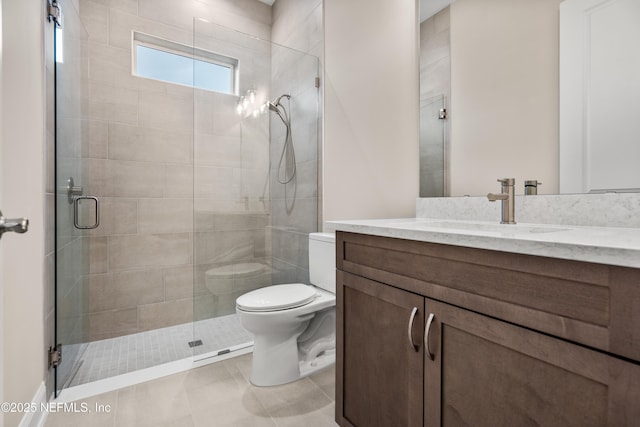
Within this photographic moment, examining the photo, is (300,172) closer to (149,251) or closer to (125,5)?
(149,251)

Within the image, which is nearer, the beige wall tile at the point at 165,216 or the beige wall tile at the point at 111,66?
the beige wall tile at the point at 111,66

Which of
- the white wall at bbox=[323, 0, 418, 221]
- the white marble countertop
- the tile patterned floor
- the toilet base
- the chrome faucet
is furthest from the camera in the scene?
the white wall at bbox=[323, 0, 418, 221]

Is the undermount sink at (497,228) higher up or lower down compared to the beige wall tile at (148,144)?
lower down

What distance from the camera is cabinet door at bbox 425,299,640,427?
585 millimetres

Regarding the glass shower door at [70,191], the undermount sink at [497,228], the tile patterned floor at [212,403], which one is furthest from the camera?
the glass shower door at [70,191]

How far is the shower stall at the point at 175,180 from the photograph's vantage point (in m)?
1.99

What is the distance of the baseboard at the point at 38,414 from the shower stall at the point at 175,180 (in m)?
0.33

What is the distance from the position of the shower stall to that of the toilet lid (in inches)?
12.0

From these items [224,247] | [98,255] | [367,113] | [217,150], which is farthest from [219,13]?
[98,255]

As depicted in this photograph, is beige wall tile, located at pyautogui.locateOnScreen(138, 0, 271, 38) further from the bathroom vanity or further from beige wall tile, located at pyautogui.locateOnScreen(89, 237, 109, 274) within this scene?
the bathroom vanity

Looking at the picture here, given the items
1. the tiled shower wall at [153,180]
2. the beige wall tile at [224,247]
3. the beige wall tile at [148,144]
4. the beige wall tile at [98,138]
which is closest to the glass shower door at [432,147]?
the tiled shower wall at [153,180]

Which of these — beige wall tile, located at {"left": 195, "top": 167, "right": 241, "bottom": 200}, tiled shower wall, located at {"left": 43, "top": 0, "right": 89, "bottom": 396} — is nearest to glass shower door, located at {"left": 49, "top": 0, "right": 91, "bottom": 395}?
tiled shower wall, located at {"left": 43, "top": 0, "right": 89, "bottom": 396}

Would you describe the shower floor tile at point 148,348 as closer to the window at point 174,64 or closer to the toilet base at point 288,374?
the toilet base at point 288,374

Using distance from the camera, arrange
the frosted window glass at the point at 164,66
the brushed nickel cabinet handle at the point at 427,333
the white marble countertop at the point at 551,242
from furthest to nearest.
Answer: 1. the frosted window glass at the point at 164,66
2. the brushed nickel cabinet handle at the point at 427,333
3. the white marble countertop at the point at 551,242
